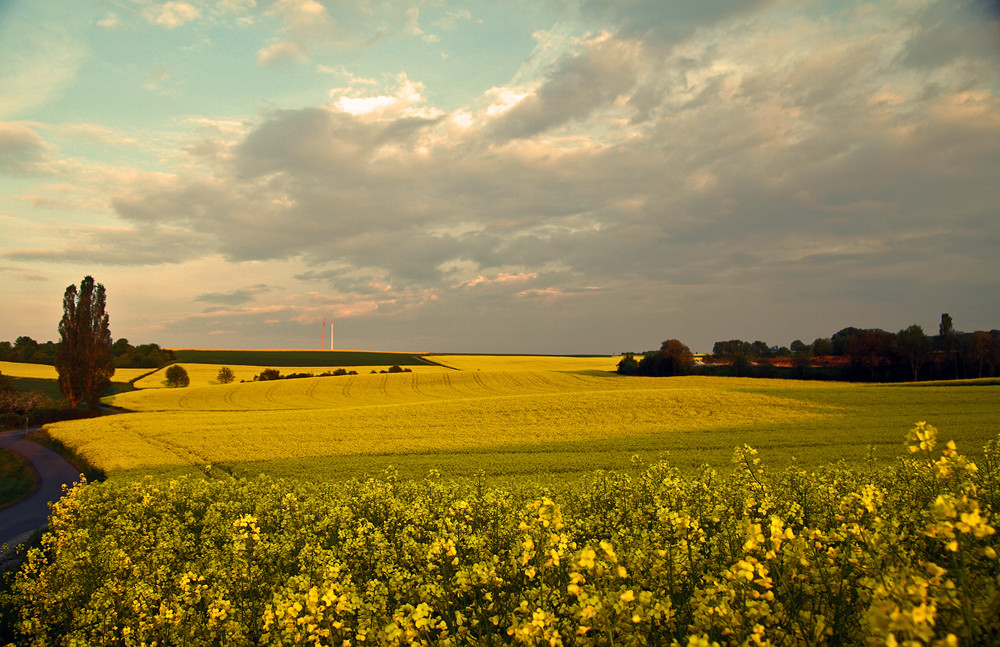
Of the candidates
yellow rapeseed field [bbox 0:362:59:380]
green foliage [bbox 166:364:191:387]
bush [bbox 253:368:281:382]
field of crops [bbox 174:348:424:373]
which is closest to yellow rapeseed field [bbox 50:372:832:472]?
green foliage [bbox 166:364:191:387]

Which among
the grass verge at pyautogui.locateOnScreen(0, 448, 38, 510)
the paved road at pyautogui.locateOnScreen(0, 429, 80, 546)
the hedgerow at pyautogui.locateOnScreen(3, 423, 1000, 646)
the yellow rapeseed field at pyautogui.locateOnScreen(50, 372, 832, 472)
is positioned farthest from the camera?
the yellow rapeseed field at pyautogui.locateOnScreen(50, 372, 832, 472)

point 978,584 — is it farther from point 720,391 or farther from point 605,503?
point 720,391

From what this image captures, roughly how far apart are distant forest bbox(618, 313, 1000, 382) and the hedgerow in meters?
57.4

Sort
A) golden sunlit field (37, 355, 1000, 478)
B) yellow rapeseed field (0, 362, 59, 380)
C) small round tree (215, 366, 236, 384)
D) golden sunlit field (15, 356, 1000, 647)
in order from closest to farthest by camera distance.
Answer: golden sunlit field (15, 356, 1000, 647)
golden sunlit field (37, 355, 1000, 478)
small round tree (215, 366, 236, 384)
yellow rapeseed field (0, 362, 59, 380)

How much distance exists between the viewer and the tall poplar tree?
54.8 meters

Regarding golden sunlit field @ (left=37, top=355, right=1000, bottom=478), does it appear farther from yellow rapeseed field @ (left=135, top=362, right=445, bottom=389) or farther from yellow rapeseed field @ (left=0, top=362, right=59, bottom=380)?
yellow rapeseed field @ (left=0, top=362, right=59, bottom=380)

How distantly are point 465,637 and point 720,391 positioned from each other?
1541 inches

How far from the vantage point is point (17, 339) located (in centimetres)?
10244

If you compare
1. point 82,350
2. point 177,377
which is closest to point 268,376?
point 177,377

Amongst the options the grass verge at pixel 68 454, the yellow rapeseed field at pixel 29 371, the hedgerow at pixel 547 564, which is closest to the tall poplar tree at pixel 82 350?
the grass verge at pixel 68 454

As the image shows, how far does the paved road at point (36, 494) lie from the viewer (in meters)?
19.9

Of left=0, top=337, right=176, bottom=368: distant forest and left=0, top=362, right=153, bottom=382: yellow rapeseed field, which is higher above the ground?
left=0, top=337, right=176, bottom=368: distant forest

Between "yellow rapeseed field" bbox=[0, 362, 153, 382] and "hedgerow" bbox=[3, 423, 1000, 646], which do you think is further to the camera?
"yellow rapeseed field" bbox=[0, 362, 153, 382]

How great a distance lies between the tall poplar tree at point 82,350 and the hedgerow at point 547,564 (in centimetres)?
5284
